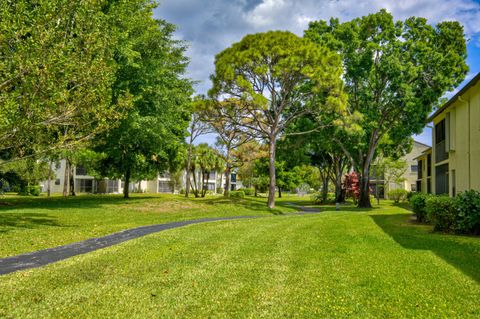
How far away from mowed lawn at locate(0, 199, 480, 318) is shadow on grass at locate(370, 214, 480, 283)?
3 centimetres

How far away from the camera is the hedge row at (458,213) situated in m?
12.5

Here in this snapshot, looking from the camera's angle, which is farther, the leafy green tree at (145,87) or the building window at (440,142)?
the building window at (440,142)

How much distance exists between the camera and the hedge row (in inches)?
493

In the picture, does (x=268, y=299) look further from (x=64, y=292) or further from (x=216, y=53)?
(x=216, y=53)

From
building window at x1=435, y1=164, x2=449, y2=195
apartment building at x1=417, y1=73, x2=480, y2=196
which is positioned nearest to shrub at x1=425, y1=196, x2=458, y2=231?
apartment building at x1=417, y1=73, x2=480, y2=196

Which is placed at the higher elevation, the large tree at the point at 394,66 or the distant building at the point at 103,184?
the large tree at the point at 394,66

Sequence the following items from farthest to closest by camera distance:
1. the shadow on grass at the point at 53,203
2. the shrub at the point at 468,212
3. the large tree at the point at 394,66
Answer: the large tree at the point at 394,66 → the shadow on grass at the point at 53,203 → the shrub at the point at 468,212

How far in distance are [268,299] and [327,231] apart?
829 centimetres

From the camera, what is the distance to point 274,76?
26.2m

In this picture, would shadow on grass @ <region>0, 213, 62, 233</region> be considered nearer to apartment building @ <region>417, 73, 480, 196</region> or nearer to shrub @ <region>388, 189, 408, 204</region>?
apartment building @ <region>417, 73, 480, 196</region>

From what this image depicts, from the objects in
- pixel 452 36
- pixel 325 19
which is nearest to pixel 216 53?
pixel 325 19

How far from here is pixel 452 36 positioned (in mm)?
29000

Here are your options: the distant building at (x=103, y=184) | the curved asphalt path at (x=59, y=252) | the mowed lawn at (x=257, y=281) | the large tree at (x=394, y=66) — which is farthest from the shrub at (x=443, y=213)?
the distant building at (x=103, y=184)

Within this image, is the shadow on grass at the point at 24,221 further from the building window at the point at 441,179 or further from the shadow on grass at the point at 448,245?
the building window at the point at 441,179
